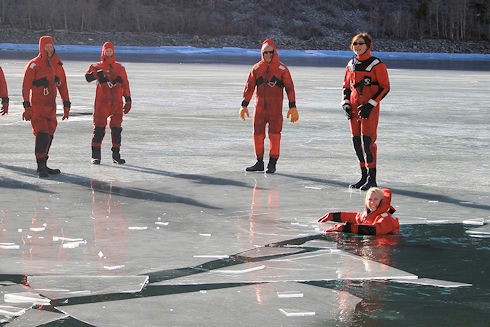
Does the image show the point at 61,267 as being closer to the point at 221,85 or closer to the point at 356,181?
the point at 356,181

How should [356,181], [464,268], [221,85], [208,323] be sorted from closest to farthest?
1. [208,323]
2. [464,268]
3. [356,181]
4. [221,85]

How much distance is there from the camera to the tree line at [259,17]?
74.4m

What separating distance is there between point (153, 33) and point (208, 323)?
68689 millimetres

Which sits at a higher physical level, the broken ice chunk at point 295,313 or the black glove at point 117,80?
the black glove at point 117,80

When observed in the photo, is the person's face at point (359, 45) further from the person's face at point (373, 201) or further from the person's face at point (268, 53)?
the person's face at point (373, 201)

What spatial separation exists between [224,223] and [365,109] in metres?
2.61

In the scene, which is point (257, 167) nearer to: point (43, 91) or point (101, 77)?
point (101, 77)

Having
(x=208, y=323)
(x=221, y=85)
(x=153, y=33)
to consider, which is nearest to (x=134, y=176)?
(x=208, y=323)

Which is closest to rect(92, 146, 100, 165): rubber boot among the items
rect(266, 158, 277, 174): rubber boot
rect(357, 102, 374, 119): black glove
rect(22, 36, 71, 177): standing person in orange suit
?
rect(22, 36, 71, 177): standing person in orange suit

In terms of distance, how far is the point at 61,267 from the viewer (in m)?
5.93

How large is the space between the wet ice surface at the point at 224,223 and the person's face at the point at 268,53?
1362 millimetres

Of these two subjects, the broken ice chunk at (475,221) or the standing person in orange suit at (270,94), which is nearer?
the broken ice chunk at (475,221)

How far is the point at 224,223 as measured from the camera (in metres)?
7.60

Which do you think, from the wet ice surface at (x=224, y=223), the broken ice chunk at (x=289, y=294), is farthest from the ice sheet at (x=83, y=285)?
the broken ice chunk at (x=289, y=294)
